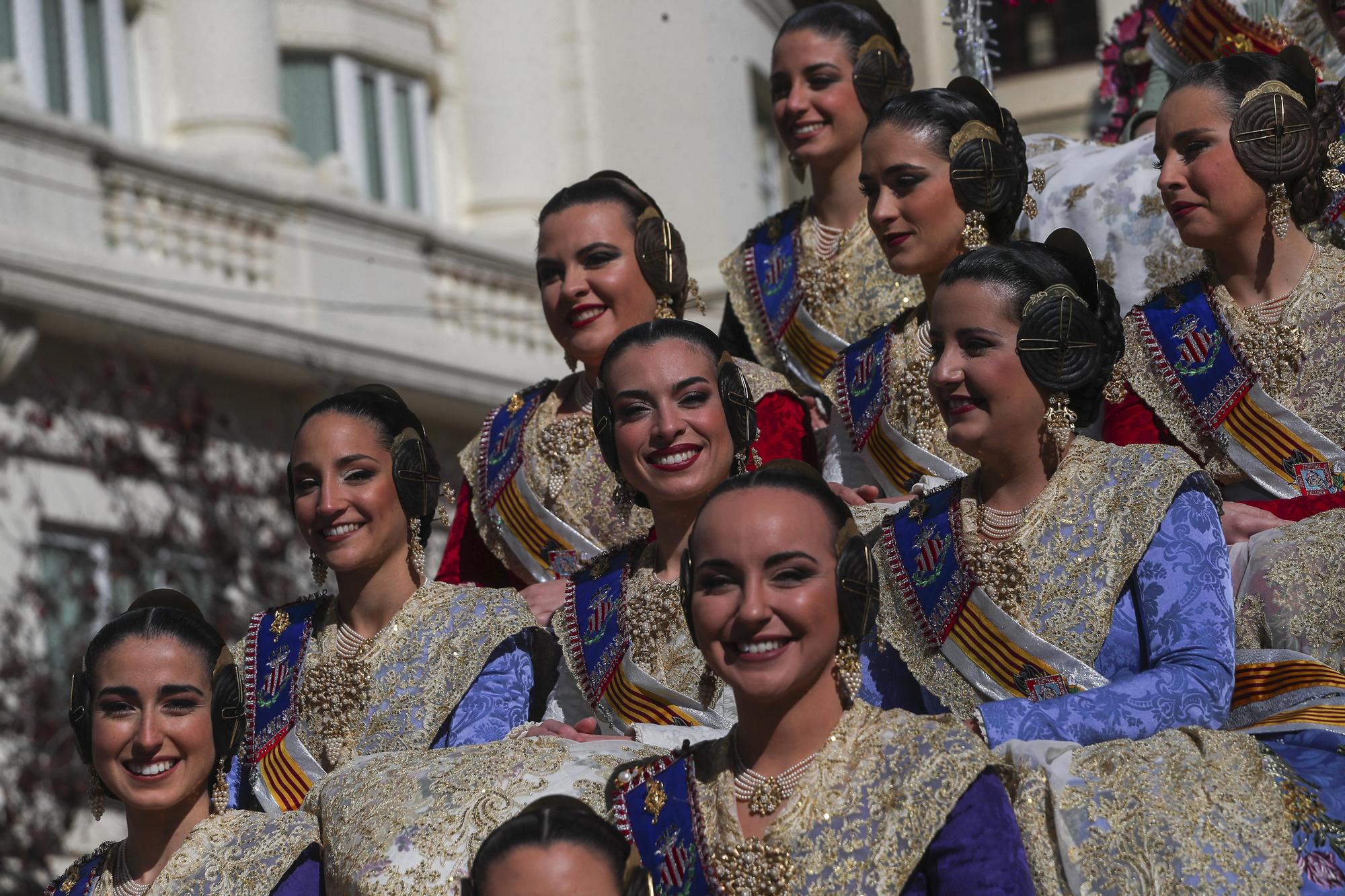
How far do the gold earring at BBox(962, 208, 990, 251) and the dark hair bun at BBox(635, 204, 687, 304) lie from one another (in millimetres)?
762

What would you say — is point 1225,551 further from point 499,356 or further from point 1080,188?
point 499,356

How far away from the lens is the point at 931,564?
543 centimetres

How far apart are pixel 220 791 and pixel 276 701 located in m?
0.60

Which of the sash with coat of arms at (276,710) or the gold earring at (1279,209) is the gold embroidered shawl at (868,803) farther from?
the gold earring at (1279,209)

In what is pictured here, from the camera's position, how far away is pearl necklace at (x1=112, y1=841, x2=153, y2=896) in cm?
525

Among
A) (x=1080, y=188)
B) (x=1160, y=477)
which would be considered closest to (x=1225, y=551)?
(x=1160, y=477)

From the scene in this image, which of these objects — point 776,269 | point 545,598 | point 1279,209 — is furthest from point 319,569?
point 1279,209

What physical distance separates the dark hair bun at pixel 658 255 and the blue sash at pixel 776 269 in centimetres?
71

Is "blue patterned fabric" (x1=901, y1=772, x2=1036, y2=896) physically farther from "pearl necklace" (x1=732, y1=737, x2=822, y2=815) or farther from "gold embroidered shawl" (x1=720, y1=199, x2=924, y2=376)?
"gold embroidered shawl" (x1=720, y1=199, x2=924, y2=376)

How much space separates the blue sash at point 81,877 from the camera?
5383mm

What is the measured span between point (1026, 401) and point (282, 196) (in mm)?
11127

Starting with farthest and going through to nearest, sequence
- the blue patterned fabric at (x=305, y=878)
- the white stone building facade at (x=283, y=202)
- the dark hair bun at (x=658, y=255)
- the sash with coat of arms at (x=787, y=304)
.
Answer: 1. the white stone building facade at (x=283, y=202)
2. the sash with coat of arms at (x=787, y=304)
3. the dark hair bun at (x=658, y=255)
4. the blue patterned fabric at (x=305, y=878)

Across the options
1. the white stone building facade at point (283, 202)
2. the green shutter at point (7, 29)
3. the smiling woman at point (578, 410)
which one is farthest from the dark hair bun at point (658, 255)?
the green shutter at point (7, 29)

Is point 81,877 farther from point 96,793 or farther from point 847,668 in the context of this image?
point 847,668
